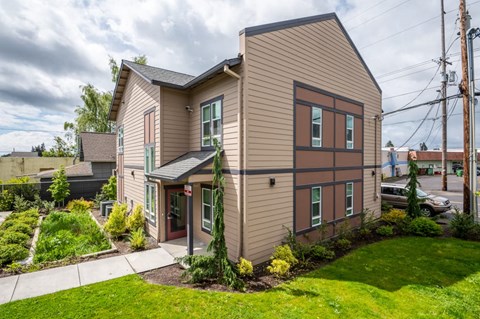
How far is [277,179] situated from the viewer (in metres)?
8.00

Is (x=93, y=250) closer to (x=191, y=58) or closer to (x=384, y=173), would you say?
(x=191, y=58)

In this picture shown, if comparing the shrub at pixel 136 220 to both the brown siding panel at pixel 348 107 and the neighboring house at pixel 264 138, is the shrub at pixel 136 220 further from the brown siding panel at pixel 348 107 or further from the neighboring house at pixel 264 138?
the brown siding panel at pixel 348 107

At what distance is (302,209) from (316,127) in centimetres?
334

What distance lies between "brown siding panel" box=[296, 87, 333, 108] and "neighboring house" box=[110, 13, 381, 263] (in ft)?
0.13

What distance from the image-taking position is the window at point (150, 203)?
10174 millimetres

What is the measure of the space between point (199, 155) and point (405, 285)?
Result: 731 cm

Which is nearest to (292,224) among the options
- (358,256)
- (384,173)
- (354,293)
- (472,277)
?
(358,256)

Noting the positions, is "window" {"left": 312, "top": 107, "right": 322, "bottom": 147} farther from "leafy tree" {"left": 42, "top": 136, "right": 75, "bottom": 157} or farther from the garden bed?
"leafy tree" {"left": 42, "top": 136, "right": 75, "bottom": 157}

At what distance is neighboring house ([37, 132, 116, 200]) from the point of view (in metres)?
17.4

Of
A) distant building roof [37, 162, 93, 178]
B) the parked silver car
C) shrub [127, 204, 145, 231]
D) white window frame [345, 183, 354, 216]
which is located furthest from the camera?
distant building roof [37, 162, 93, 178]

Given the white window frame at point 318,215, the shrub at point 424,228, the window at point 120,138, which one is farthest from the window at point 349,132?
the window at point 120,138

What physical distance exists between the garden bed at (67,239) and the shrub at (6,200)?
20.1 feet

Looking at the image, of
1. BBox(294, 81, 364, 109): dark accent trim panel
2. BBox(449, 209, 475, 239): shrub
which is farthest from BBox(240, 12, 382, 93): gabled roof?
BBox(449, 209, 475, 239): shrub

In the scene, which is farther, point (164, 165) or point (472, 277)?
point (164, 165)
